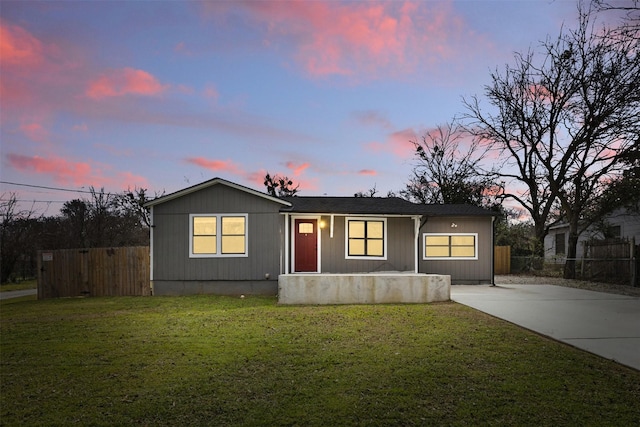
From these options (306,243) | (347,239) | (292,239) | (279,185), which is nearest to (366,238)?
(347,239)

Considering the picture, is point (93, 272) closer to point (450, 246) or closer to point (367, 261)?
point (367, 261)

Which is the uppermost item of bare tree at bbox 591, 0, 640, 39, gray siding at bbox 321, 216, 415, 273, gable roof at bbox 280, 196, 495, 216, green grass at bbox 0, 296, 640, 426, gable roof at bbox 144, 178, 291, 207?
bare tree at bbox 591, 0, 640, 39

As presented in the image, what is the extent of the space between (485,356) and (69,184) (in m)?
28.4

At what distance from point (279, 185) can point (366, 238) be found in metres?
23.4

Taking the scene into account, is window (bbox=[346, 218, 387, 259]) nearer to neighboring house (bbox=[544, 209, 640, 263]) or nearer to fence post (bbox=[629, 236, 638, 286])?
fence post (bbox=[629, 236, 638, 286])

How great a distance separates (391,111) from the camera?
18078 millimetres

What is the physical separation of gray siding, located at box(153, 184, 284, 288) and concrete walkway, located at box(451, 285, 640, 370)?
6.02 metres

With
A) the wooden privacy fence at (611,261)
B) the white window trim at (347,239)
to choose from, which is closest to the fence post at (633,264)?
the wooden privacy fence at (611,261)

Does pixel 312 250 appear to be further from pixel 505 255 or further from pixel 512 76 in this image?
pixel 512 76

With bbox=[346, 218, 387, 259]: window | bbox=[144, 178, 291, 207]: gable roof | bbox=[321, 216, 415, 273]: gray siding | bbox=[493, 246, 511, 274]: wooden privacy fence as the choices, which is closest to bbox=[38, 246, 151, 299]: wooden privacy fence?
bbox=[144, 178, 291, 207]: gable roof

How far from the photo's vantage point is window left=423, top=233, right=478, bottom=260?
53.3 ft

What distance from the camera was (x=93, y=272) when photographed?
13750 millimetres

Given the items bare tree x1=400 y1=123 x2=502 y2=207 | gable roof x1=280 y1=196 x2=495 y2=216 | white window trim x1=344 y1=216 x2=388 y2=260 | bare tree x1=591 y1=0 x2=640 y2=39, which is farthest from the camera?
bare tree x1=400 y1=123 x2=502 y2=207

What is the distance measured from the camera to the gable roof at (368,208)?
14.4m
